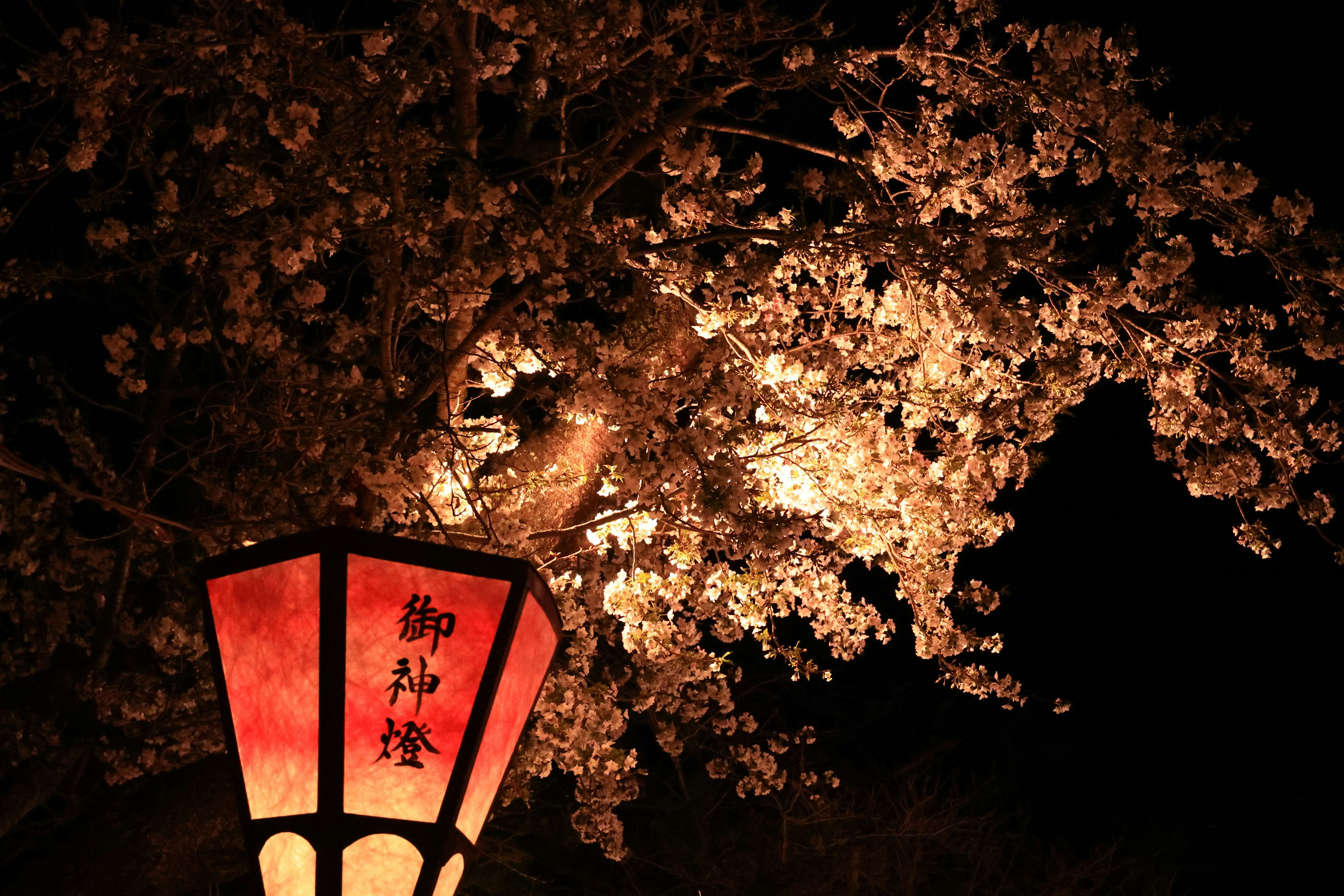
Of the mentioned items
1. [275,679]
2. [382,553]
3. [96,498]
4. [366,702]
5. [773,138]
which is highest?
[773,138]

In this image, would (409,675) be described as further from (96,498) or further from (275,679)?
(96,498)

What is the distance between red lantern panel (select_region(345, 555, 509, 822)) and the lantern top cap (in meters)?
0.02

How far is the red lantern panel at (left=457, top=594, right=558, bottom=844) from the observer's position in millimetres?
2727

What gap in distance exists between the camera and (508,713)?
9.32ft

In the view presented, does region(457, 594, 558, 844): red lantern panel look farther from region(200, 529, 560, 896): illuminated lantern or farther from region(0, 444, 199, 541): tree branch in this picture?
region(0, 444, 199, 541): tree branch

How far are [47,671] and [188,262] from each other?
2.24m

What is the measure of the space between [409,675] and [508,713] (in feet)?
1.04

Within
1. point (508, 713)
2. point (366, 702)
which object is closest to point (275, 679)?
point (366, 702)

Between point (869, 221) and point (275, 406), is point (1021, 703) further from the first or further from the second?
point (275, 406)

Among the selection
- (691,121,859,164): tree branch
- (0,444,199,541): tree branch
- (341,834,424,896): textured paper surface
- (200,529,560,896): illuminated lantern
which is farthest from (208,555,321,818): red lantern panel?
(691,121,859,164): tree branch

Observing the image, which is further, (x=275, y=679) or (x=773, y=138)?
(x=773, y=138)

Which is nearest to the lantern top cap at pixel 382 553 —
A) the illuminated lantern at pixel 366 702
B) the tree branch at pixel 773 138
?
the illuminated lantern at pixel 366 702

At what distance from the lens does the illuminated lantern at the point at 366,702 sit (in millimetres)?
2568

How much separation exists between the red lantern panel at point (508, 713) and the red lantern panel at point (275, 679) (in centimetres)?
37
